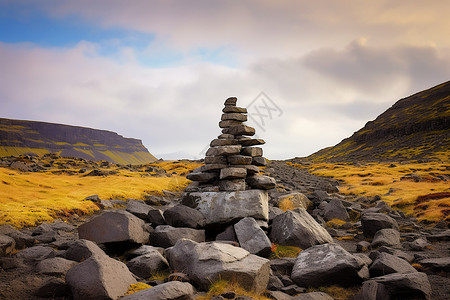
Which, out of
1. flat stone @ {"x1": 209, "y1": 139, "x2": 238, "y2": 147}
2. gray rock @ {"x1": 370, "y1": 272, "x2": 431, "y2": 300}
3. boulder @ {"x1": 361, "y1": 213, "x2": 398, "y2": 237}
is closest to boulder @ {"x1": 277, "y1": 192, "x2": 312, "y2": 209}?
boulder @ {"x1": 361, "y1": 213, "x2": 398, "y2": 237}

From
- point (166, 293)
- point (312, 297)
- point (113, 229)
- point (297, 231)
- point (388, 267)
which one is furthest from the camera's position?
point (297, 231)

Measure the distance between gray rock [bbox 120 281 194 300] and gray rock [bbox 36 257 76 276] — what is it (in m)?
2.99

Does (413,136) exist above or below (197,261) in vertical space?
above

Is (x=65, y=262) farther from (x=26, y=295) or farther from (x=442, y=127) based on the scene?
(x=442, y=127)

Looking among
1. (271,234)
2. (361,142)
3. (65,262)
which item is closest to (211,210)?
(271,234)

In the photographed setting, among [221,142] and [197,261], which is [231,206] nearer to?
[221,142]

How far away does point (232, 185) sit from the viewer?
16516 mm

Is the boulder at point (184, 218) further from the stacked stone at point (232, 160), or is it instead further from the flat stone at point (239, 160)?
the flat stone at point (239, 160)

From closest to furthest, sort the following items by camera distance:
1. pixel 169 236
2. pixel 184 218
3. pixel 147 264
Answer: pixel 147 264 < pixel 169 236 < pixel 184 218

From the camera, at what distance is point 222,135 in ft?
59.9

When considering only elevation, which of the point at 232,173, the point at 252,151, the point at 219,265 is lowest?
the point at 219,265

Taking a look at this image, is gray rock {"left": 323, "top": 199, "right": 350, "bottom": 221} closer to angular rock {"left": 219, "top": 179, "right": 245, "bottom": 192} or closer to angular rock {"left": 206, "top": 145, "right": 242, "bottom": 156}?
angular rock {"left": 219, "top": 179, "right": 245, "bottom": 192}

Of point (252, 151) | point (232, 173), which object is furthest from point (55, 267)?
point (252, 151)

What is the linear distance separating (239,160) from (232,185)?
1.55m
